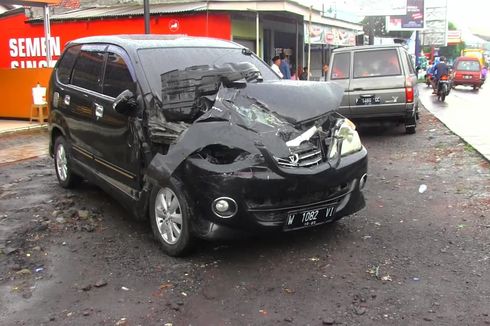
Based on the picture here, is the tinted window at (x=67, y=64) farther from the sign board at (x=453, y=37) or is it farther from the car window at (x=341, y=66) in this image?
the sign board at (x=453, y=37)

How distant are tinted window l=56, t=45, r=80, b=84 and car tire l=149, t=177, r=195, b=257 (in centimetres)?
255

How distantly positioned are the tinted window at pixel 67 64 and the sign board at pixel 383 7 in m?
32.3

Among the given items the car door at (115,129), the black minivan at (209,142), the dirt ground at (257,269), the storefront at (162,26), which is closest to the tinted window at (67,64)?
the black minivan at (209,142)

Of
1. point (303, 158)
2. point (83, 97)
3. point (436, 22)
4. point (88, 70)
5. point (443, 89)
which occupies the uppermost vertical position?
point (436, 22)

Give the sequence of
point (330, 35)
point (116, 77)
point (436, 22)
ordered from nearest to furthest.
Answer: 1. point (116, 77)
2. point (330, 35)
3. point (436, 22)

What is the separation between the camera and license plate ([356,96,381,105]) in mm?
10688

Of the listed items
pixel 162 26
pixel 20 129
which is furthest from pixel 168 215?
pixel 162 26

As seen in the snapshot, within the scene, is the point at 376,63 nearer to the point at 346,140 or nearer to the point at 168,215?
the point at 346,140

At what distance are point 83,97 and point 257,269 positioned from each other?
2.87m

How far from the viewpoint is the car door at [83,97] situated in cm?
560

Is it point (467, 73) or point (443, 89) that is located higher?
point (467, 73)

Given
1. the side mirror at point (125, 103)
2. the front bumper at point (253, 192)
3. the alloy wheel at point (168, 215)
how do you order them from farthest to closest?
1. the side mirror at point (125, 103)
2. the alloy wheel at point (168, 215)
3. the front bumper at point (253, 192)

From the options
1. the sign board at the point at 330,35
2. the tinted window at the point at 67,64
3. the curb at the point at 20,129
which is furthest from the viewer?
the sign board at the point at 330,35

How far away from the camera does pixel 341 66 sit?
11367mm
